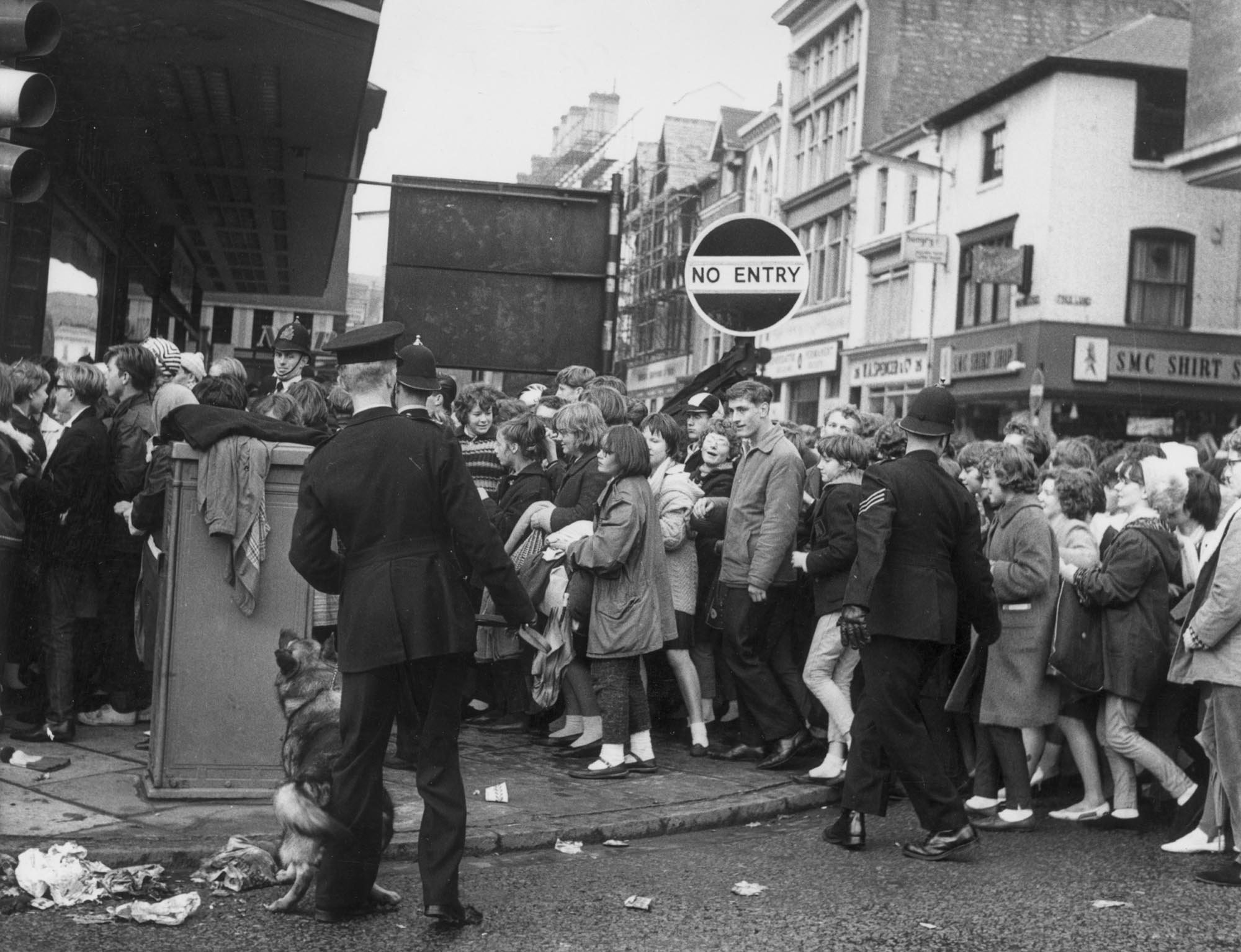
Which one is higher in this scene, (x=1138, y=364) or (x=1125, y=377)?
(x=1138, y=364)

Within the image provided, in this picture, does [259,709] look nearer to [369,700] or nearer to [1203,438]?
[369,700]

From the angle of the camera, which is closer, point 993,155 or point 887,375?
point 993,155

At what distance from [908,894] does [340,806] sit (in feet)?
7.49

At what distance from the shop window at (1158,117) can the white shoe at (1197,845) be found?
2702 centimetres

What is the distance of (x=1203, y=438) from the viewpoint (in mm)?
23625

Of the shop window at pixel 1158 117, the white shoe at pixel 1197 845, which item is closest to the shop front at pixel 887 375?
the shop window at pixel 1158 117

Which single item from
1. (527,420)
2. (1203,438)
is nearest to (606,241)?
(527,420)

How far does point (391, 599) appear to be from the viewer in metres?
5.22

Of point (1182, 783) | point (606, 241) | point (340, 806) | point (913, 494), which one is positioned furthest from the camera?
point (606, 241)

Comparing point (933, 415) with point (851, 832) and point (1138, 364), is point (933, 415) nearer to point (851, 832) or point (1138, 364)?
point (851, 832)

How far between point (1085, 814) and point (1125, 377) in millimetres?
25432

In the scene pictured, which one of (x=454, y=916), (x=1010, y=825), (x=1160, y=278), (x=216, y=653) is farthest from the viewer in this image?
(x=1160, y=278)

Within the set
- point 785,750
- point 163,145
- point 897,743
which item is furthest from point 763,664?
point 163,145

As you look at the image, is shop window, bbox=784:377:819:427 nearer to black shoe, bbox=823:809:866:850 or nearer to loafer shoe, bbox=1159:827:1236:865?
loafer shoe, bbox=1159:827:1236:865
